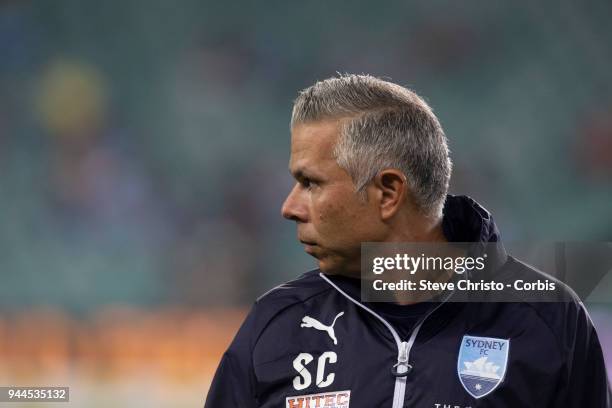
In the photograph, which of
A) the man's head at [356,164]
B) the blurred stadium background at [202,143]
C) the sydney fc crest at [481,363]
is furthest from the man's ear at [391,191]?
the blurred stadium background at [202,143]

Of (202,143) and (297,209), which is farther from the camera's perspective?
(202,143)

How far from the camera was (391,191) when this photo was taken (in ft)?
4.11

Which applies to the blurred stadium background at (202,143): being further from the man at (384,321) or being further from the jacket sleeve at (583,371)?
the jacket sleeve at (583,371)

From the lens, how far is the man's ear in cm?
125

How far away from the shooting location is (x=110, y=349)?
151 inches

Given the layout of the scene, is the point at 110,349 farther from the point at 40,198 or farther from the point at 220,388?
the point at 220,388

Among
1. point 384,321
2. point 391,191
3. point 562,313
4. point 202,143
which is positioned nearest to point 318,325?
point 384,321

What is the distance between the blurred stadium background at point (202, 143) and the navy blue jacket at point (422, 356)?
8.23ft

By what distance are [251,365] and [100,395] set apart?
253 centimetres

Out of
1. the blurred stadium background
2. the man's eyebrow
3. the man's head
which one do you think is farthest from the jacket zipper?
the blurred stadium background

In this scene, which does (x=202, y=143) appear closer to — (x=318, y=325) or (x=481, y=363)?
(x=318, y=325)

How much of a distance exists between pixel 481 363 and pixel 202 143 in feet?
10.6

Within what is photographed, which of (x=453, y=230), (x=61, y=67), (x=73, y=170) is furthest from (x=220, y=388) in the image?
(x=61, y=67)

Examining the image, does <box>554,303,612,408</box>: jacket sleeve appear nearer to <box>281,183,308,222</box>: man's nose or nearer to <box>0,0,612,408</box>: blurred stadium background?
<box>281,183,308,222</box>: man's nose
